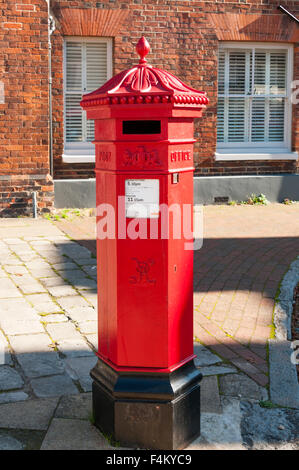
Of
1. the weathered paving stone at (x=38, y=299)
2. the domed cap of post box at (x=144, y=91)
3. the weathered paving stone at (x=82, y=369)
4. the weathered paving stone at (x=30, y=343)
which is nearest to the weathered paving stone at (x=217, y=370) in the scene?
the weathered paving stone at (x=82, y=369)

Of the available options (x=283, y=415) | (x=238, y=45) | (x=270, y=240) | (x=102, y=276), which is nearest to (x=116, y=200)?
(x=102, y=276)

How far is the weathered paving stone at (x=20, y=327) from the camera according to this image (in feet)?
17.0

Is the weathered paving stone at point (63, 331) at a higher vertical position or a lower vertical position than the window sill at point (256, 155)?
lower

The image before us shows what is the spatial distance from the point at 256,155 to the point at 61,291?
22.5ft

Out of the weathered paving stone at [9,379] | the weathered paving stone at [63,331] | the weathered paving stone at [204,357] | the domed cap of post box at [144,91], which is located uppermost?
the domed cap of post box at [144,91]

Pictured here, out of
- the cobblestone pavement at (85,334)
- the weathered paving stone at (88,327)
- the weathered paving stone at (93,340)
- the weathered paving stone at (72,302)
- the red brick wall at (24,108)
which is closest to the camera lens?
the cobblestone pavement at (85,334)

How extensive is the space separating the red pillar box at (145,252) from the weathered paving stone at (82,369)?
67 cm

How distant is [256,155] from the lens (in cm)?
1219

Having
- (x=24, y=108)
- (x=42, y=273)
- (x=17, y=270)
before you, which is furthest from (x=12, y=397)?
(x=24, y=108)

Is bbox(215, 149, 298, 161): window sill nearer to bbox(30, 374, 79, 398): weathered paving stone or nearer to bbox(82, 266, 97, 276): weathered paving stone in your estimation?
bbox(82, 266, 97, 276): weathered paving stone

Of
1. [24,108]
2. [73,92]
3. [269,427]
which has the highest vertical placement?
[73,92]

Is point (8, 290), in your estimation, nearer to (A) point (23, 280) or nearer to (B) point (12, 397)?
(A) point (23, 280)

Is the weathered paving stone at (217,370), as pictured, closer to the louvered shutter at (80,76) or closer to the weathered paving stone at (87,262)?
the weathered paving stone at (87,262)
